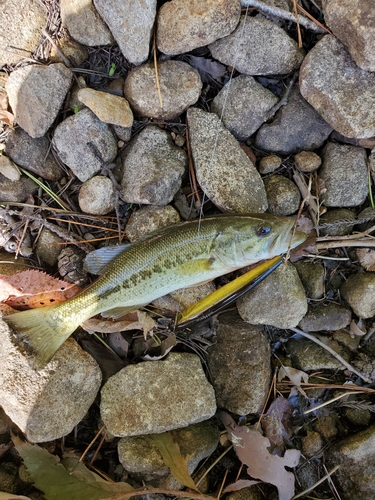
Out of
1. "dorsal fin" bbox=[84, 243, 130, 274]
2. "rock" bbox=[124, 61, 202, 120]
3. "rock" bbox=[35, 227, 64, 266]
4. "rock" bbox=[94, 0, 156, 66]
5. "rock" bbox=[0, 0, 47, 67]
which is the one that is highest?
"rock" bbox=[0, 0, 47, 67]

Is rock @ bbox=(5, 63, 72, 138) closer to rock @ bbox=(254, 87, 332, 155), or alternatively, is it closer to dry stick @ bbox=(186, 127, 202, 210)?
dry stick @ bbox=(186, 127, 202, 210)

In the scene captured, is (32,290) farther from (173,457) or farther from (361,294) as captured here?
(361,294)

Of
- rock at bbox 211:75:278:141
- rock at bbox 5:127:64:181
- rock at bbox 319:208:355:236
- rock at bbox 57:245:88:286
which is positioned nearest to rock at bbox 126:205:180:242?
rock at bbox 57:245:88:286

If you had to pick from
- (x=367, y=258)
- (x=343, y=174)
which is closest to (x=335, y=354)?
(x=367, y=258)

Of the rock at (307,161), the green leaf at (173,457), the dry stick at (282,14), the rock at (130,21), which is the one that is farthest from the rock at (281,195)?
the green leaf at (173,457)

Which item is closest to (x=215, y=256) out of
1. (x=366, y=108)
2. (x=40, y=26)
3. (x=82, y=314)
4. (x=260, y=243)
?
(x=260, y=243)

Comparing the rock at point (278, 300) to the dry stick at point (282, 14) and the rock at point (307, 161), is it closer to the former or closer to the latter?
the rock at point (307, 161)

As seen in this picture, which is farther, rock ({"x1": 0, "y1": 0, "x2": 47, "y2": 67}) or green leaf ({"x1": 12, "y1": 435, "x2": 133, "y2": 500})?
rock ({"x1": 0, "y1": 0, "x2": 47, "y2": 67})
